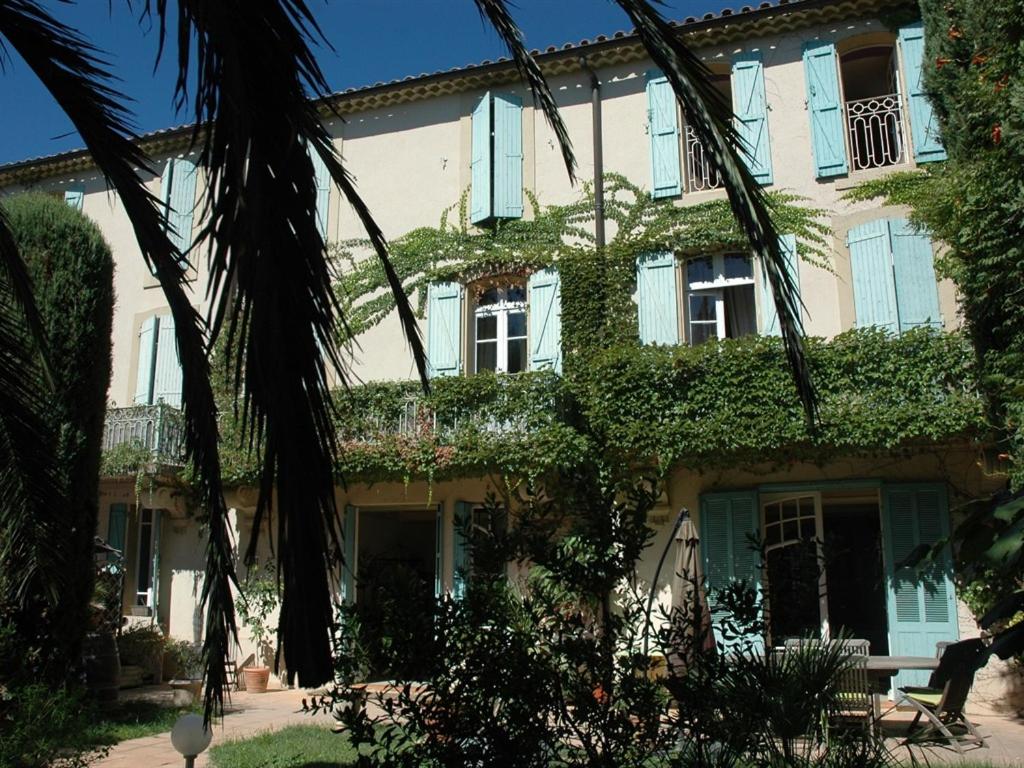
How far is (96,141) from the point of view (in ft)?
12.8

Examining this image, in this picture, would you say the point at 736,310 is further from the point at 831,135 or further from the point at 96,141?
the point at 96,141

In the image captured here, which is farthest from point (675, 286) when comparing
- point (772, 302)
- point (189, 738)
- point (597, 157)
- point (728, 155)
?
point (728, 155)

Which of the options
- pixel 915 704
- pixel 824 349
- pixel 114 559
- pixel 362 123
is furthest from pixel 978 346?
pixel 114 559

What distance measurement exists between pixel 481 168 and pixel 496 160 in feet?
0.88

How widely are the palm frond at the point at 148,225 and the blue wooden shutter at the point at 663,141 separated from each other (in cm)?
1020

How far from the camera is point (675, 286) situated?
13.0 metres

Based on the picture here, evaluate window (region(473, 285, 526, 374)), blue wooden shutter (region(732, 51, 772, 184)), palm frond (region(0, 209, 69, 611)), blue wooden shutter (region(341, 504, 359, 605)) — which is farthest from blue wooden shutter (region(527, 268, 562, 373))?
palm frond (region(0, 209, 69, 611))

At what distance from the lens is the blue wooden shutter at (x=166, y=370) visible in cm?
1553

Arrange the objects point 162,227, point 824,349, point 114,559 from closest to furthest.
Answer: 1. point 162,227
2. point 824,349
3. point 114,559

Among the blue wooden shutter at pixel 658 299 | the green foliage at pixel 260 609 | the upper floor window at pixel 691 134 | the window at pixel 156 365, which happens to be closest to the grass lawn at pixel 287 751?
the green foliage at pixel 260 609

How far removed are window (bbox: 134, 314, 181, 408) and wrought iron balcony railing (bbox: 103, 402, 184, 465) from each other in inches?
28.7

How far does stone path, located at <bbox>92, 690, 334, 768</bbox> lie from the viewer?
8.05m

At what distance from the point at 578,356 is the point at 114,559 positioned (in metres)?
8.58

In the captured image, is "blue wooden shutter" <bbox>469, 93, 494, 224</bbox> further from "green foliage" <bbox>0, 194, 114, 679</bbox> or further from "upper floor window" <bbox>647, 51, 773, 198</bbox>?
"green foliage" <bbox>0, 194, 114, 679</bbox>
